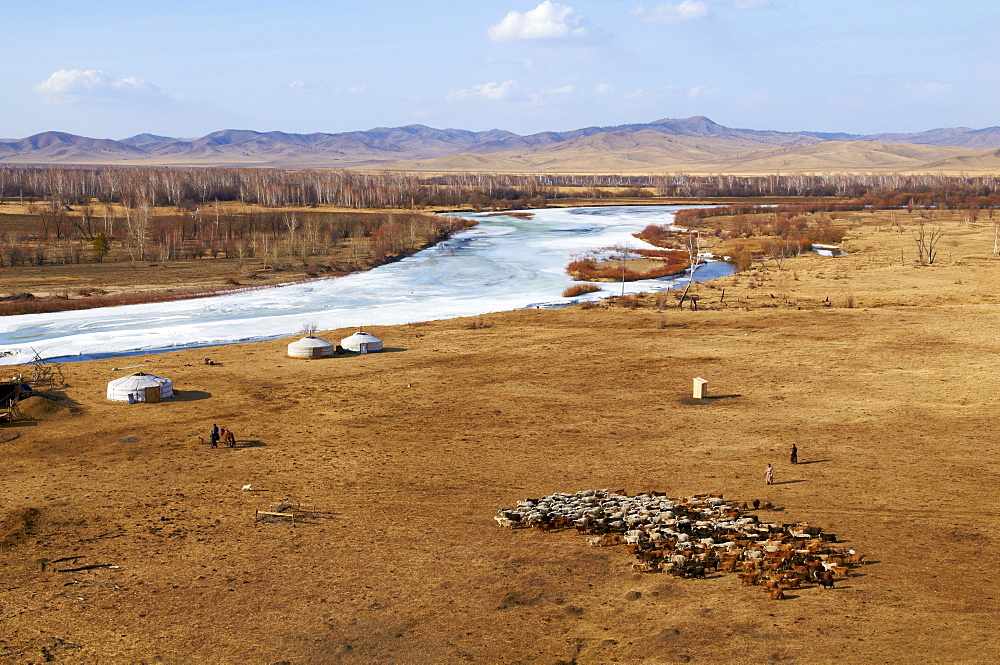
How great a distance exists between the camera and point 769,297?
50344mm

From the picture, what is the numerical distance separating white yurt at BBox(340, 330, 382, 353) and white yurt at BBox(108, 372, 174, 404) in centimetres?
925

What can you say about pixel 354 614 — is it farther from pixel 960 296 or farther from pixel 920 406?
pixel 960 296

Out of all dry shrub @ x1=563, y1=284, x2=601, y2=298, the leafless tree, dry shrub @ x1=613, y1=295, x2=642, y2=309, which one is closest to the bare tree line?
dry shrub @ x1=563, y1=284, x2=601, y2=298

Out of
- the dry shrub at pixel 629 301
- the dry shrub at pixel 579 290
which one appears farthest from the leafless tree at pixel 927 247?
the dry shrub at pixel 629 301

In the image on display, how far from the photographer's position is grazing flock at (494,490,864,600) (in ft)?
52.2

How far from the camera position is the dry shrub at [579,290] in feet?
181

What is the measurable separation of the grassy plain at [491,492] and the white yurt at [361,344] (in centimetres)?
93

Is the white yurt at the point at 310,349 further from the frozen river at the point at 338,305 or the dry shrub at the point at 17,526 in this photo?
the dry shrub at the point at 17,526

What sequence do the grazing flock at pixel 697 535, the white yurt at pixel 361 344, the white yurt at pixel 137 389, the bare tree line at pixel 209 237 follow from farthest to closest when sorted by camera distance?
the bare tree line at pixel 209 237 < the white yurt at pixel 361 344 < the white yurt at pixel 137 389 < the grazing flock at pixel 697 535

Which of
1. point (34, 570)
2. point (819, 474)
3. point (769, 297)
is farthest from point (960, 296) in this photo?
point (34, 570)

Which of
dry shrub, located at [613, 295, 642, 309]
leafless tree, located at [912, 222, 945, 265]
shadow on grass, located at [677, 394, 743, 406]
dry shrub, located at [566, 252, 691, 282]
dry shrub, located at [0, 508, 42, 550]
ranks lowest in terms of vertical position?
dry shrub, located at [0, 508, 42, 550]

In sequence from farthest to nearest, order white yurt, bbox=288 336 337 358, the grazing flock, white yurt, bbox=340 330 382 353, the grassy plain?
1. white yurt, bbox=340 330 382 353
2. white yurt, bbox=288 336 337 358
3. the grazing flock
4. the grassy plain

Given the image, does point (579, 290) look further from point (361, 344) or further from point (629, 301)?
point (361, 344)

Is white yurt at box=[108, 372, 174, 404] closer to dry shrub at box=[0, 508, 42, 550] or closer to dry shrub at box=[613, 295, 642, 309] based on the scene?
dry shrub at box=[0, 508, 42, 550]
